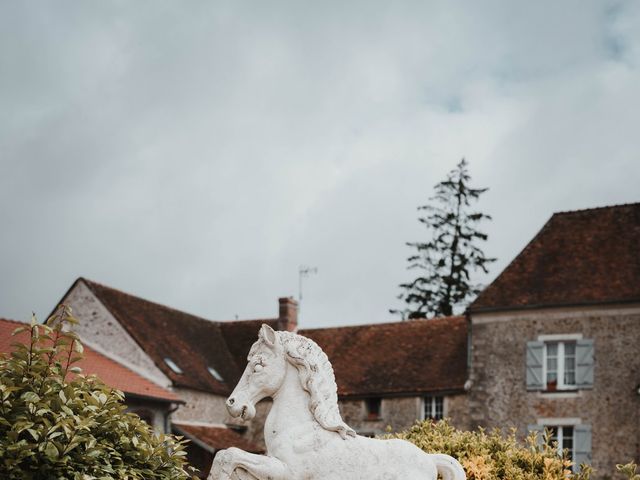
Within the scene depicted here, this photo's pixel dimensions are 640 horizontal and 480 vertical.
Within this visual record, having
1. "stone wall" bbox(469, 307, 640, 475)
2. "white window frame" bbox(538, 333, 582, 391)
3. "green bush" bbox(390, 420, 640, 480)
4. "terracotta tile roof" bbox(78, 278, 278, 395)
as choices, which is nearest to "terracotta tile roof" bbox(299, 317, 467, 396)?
"stone wall" bbox(469, 307, 640, 475)

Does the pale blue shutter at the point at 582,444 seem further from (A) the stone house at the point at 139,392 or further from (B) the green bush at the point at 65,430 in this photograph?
(B) the green bush at the point at 65,430

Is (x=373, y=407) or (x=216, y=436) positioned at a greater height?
(x=373, y=407)

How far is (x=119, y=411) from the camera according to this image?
21.2ft

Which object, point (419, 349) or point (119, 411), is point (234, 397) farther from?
point (419, 349)

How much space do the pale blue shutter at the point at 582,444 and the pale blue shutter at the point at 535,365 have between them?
1472 mm

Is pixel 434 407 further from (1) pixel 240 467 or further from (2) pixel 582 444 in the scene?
(1) pixel 240 467

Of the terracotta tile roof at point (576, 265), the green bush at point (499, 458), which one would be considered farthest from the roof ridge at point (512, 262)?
the green bush at point (499, 458)

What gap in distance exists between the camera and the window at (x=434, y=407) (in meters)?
27.6

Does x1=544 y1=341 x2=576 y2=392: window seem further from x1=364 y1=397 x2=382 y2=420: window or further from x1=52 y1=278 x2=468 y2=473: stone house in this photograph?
x1=364 y1=397 x2=382 y2=420: window

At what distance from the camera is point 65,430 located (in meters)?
5.72

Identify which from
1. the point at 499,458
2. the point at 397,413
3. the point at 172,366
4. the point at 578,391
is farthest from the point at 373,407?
the point at 499,458

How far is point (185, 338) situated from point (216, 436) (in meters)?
4.07

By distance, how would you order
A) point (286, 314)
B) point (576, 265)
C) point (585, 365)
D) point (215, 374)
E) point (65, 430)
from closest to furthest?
point (65, 430) → point (585, 365) → point (576, 265) → point (215, 374) → point (286, 314)

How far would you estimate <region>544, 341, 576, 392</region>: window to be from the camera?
25.7 metres
